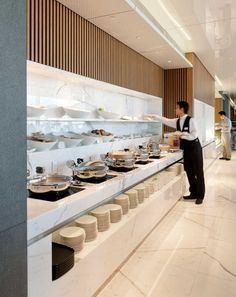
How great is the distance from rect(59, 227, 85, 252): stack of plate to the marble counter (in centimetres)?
15

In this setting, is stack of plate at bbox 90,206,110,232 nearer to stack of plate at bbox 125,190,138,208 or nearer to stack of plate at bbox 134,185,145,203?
stack of plate at bbox 125,190,138,208

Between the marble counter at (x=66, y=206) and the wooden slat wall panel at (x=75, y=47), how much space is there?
1.13m

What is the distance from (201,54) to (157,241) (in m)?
4.79

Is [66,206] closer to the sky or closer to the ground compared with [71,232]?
closer to the sky

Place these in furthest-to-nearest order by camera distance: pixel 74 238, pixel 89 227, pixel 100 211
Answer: pixel 100 211 → pixel 89 227 → pixel 74 238

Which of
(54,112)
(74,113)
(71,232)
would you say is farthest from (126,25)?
(71,232)

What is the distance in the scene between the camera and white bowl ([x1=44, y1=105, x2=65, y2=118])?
268 cm

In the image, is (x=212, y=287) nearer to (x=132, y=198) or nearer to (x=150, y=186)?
(x=132, y=198)

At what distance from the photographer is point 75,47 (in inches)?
114

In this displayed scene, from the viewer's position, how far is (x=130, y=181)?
2.76 meters

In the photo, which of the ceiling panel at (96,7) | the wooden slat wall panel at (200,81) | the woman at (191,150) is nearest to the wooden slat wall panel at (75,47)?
the ceiling panel at (96,7)

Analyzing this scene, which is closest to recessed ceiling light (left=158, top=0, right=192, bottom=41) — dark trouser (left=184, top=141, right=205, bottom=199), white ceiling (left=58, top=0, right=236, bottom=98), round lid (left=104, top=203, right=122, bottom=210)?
white ceiling (left=58, top=0, right=236, bottom=98)

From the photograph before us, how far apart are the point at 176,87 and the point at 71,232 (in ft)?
15.6

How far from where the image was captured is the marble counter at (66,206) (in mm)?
1489
